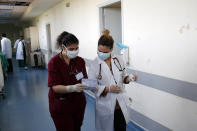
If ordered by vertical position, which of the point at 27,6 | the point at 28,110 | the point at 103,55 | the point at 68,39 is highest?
the point at 27,6

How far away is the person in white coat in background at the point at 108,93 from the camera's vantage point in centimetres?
175

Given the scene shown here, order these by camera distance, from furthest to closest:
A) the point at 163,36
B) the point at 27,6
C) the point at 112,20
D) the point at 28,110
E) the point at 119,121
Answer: the point at 27,6
the point at 28,110
the point at 112,20
the point at 163,36
the point at 119,121

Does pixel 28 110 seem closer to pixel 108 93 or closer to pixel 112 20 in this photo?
pixel 112 20

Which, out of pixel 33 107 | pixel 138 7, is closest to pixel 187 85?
pixel 138 7

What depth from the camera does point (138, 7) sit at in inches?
104

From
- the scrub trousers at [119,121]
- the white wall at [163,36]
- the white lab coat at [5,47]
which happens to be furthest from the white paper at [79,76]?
the white lab coat at [5,47]

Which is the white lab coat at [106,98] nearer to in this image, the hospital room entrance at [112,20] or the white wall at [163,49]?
the white wall at [163,49]

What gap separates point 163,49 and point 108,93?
3.11ft

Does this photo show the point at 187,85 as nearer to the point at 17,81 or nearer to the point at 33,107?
the point at 33,107

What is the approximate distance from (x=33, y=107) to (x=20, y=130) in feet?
3.35

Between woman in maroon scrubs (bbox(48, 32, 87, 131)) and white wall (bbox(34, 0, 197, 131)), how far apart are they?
1060mm

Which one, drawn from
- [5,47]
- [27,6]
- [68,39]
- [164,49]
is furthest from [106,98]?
[27,6]

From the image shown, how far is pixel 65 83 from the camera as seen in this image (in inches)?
66.8

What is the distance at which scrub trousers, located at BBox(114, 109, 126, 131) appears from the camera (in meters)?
1.80
